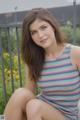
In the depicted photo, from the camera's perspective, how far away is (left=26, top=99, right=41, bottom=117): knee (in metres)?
3.25

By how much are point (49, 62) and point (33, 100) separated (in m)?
0.34

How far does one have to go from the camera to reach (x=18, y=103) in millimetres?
3379

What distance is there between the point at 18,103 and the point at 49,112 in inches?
10.3

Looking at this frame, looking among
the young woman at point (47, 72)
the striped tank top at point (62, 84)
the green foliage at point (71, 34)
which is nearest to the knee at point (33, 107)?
the young woman at point (47, 72)

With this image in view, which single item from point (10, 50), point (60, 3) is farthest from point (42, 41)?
point (10, 50)

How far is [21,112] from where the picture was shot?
11.2ft

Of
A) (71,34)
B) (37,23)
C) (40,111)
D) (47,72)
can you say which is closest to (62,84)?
(47,72)

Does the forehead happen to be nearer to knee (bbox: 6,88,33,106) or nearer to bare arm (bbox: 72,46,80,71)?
bare arm (bbox: 72,46,80,71)

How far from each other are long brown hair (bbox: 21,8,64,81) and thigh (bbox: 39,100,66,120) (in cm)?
26

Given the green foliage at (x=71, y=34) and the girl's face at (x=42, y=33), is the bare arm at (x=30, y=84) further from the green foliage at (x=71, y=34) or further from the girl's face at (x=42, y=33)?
the green foliage at (x=71, y=34)

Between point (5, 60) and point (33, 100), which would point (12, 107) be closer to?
point (33, 100)

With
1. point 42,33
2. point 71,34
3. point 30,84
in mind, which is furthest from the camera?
point 71,34

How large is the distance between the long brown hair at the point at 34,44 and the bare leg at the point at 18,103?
16 cm

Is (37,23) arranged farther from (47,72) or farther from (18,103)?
(18,103)
